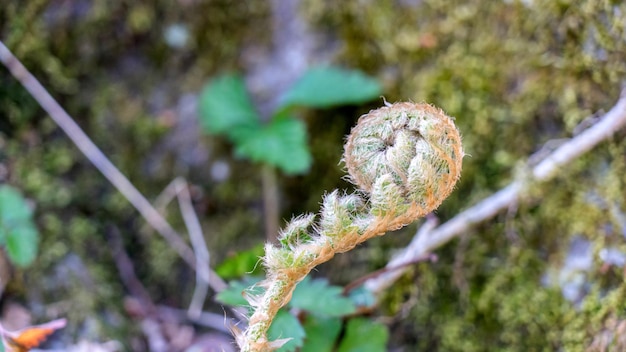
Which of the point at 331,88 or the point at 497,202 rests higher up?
the point at 331,88

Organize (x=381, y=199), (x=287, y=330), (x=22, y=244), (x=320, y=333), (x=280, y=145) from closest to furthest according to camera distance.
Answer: (x=381, y=199) < (x=287, y=330) < (x=320, y=333) < (x=22, y=244) < (x=280, y=145)

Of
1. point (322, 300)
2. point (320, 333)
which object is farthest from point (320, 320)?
point (322, 300)

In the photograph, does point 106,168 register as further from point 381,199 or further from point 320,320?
point 381,199

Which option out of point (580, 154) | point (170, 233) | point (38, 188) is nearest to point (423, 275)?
point (580, 154)

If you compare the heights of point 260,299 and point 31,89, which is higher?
point 31,89

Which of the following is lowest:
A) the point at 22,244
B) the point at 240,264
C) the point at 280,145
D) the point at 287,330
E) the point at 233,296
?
the point at 287,330

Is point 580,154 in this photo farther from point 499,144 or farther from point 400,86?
point 400,86

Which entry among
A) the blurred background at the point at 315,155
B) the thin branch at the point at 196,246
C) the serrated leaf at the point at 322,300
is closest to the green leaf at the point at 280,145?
the blurred background at the point at 315,155

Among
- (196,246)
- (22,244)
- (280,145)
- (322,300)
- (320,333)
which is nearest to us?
(322,300)
